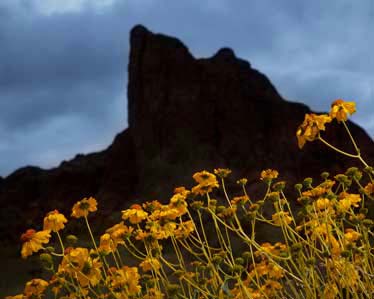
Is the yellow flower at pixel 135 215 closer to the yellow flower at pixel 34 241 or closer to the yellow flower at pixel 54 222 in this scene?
the yellow flower at pixel 54 222

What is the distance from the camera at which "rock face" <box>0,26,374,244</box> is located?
25.7m

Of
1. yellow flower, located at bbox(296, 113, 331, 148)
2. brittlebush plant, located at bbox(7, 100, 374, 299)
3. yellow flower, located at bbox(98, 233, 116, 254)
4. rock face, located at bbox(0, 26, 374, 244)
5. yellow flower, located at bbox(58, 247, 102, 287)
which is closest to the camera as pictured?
yellow flower, located at bbox(296, 113, 331, 148)

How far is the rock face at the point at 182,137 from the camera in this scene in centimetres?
2570

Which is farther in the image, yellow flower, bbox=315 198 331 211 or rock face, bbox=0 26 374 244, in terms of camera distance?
rock face, bbox=0 26 374 244

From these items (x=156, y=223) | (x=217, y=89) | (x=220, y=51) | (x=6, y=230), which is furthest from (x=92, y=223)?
(x=156, y=223)

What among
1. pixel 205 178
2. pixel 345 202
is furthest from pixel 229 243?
pixel 345 202

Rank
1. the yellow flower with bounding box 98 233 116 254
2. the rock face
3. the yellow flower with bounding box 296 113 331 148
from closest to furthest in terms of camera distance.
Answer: the yellow flower with bounding box 296 113 331 148 < the yellow flower with bounding box 98 233 116 254 < the rock face

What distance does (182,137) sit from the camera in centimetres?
2634

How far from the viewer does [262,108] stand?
28469mm

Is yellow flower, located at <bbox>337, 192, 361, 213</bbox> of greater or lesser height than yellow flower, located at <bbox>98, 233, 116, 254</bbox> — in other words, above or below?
below

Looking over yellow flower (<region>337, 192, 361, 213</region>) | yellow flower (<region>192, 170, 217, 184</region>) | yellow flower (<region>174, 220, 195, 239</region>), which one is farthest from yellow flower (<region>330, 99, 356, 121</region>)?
yellow flower (<region>174, 220, 195, 239</region>)

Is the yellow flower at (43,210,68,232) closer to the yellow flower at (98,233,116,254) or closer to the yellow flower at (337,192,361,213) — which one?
the yellow flower at (98,233,116,254)

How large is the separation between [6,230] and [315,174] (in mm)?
12632

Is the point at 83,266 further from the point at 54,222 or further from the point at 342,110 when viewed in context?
the point at 342,110
